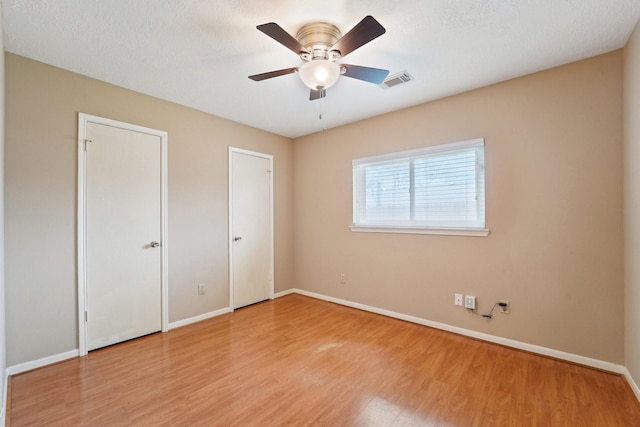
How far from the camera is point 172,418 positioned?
68.8 inches

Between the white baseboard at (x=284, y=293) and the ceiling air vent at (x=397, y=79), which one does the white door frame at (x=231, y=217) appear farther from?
the ceiling air vent at (x=397, y=79)

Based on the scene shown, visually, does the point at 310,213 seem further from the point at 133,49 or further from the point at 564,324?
the point at 564,324

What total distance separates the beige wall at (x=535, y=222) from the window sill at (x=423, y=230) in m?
0.06

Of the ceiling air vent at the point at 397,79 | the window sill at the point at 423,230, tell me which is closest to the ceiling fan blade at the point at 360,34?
the ceiling air vent at the point at 397,79

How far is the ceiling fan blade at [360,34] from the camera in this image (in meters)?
1.53

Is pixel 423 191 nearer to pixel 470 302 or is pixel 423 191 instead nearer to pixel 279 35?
pixel 470 302

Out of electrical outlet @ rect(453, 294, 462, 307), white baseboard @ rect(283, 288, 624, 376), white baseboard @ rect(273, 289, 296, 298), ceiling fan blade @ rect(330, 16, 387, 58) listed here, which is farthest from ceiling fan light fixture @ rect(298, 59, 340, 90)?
white baseboard @ rect(273, 289, 296, 298)

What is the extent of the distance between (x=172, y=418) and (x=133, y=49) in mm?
2663

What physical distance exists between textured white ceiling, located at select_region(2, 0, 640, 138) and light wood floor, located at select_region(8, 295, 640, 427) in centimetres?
256

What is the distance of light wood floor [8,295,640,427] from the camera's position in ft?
5.76

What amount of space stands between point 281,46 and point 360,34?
2.51 feet

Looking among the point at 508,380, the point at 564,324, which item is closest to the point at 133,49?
the point at 508,380

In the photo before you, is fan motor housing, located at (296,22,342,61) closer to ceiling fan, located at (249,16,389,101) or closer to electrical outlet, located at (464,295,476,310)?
ceiling fan, located at (249,16,389,101)

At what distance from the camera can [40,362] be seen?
232cm
